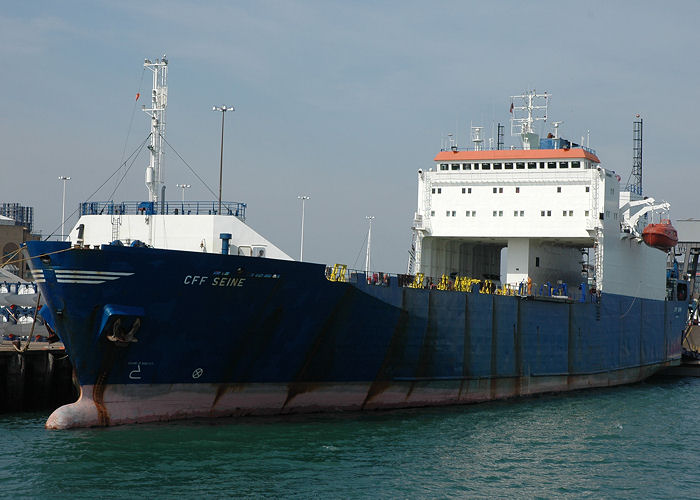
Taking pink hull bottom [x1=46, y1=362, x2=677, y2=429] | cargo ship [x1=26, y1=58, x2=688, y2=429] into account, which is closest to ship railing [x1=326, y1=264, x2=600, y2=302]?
cargo ship [x1=26, y1=58, x2=688, y2=429]

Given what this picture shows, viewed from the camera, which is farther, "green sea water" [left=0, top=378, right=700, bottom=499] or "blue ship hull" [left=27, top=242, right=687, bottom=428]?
"blue ship hull" [left=27, top=242, right=687, bottom=428]

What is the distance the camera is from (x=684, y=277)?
44.3m

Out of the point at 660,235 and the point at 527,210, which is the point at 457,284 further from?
the point at 660,235

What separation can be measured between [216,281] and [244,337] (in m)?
1.65

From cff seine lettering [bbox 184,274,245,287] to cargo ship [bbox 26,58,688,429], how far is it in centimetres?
3

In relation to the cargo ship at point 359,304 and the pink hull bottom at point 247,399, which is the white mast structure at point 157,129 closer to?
the cargo ship at point 359,304

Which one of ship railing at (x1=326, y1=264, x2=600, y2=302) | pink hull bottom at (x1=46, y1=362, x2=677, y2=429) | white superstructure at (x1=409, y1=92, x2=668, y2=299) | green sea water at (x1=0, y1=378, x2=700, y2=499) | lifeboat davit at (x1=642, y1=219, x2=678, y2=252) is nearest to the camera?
green sea water at (x1=0, y1=378, x2=700, y2=499)

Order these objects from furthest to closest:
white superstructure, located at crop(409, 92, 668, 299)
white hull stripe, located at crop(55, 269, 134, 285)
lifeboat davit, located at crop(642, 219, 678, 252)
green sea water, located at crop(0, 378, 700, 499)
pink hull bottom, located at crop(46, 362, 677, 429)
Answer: lifeboat davit, located at crop(642, 219, 678, 252) < white superstructure, located at crop(409, 92, 668, 299) < pink hull bottom, located at crop(46, 362, 677, 429) < white hull stripe, located at crop(55, 269, 134, 285) < green sea water, located at crop(0, 378, 700, 499)

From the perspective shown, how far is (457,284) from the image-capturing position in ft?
87.1

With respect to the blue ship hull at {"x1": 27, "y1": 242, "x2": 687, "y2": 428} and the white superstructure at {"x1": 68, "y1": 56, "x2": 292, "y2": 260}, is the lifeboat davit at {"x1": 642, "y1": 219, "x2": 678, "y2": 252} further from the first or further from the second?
the white superstructure at {"x1": 68, "y1": 56, "x2": 292, "y2": 260}

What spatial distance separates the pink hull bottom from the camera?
19.4m

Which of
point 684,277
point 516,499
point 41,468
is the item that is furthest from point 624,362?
point 41,468

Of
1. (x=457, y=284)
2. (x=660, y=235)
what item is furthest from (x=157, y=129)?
(x=660, y=235)

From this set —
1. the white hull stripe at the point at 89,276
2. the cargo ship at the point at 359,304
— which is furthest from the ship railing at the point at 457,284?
the white hull stripe at the point at 89,276
